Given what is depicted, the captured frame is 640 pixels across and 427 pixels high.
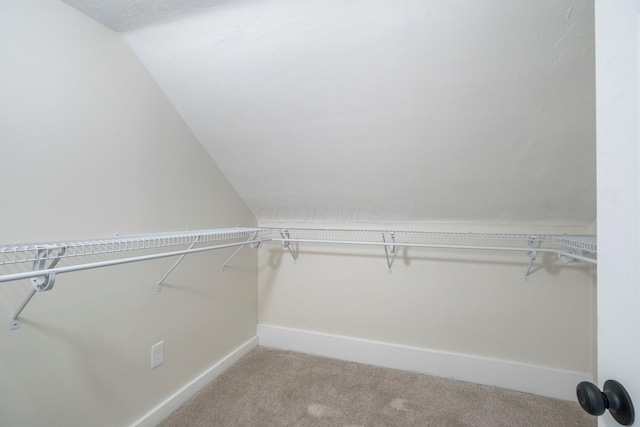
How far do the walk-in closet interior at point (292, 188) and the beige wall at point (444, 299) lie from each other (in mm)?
12

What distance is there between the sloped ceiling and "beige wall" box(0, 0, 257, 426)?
17cm

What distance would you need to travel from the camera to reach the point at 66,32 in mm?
1026

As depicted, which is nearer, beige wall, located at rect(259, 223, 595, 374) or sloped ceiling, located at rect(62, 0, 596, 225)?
sloped ceiling, located at rect(62, 0, 596, 225)

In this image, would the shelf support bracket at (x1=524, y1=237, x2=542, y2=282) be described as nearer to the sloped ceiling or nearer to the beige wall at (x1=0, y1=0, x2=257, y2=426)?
the sloped ceiling

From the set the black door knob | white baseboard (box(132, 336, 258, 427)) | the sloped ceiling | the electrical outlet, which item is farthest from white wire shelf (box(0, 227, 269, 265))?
the black door knob

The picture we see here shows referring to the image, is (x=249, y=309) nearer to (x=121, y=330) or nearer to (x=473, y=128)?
(x=121, y=330)

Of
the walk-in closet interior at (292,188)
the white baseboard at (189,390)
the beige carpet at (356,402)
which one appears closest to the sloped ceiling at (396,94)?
the walk-in closet interior at (292,188)

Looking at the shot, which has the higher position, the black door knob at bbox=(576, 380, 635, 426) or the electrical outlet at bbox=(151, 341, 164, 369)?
the black door knob at bbox=(576, 380, 635, 426)

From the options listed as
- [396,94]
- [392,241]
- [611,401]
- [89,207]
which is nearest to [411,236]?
[392,241]

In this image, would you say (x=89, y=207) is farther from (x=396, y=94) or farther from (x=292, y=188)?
(x=396, y=94)

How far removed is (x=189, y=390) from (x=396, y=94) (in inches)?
72.5

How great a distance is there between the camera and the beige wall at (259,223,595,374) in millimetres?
1619

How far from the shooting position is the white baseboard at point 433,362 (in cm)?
161

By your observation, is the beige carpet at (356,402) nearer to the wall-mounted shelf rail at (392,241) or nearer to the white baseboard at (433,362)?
the white baseboard at (433,362)
